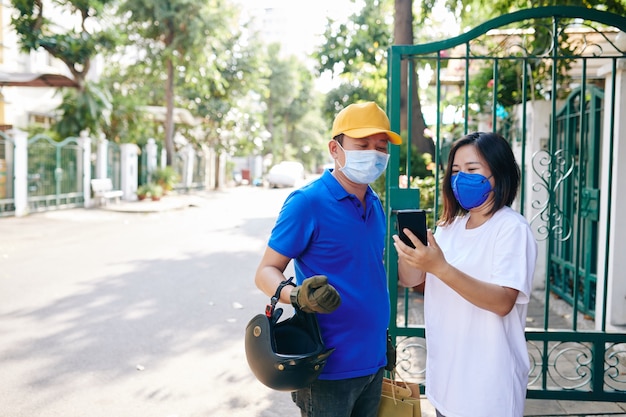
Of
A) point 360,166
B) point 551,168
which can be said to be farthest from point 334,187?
point 551,168

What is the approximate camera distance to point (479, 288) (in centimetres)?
215

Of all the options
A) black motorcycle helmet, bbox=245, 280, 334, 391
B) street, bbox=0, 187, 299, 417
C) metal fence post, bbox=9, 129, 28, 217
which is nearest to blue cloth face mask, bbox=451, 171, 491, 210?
black motorcycle helmet, bbox=245, 280, 334, 391

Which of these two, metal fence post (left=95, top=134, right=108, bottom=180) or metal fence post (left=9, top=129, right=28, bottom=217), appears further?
metal fence post (left=95, top=134, right=108, bottom=180)

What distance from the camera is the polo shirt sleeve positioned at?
2262 millimetres

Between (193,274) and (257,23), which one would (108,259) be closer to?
(193,274)

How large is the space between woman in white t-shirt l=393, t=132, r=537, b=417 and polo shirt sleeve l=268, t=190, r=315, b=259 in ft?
1.04

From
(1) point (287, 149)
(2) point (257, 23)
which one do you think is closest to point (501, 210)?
(2) point (257, 23)

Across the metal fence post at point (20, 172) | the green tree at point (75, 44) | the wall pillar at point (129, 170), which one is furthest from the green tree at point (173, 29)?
the metal fence post at point (20, 172)

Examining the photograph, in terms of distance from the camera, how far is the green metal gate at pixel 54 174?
17.3 meters

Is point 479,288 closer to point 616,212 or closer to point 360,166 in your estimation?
point 360,166

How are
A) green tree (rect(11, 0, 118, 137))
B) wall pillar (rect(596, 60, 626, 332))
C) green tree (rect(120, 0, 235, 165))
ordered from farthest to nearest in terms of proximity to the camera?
green tree (rect(120, 0, 235, 165)) < green tree (rect(11, 0, 118, 137)) < wall pillar (rect(596, 60, 626, 332))

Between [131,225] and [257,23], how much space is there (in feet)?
67.3

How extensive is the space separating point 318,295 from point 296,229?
34cm

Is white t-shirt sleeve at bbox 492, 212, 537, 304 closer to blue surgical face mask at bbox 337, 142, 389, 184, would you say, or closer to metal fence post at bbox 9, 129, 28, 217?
blue surgical face mask at bbox 337, 142, 389, 184
